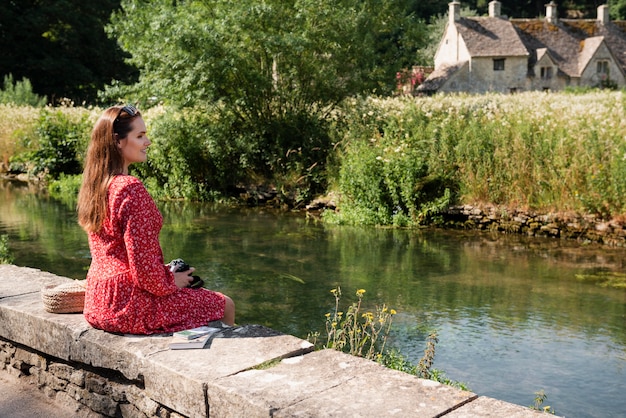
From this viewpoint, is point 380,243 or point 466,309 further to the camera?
point 380,243

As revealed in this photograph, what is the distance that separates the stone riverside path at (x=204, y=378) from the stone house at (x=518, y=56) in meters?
42.6

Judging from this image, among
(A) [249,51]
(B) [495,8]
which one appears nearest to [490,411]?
(A) [249,51]

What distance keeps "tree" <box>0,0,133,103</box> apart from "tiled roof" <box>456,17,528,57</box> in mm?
20312

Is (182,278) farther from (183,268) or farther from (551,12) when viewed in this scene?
(551,12)

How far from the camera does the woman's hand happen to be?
3.83 metres

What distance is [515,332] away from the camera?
6633 mm

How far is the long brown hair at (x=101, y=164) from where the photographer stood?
359 cm

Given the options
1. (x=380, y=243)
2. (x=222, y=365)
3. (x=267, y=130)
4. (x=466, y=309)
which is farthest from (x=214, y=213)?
(x=222, y=365)

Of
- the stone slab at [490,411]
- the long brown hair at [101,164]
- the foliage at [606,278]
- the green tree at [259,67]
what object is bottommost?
the foliage at [606,278]

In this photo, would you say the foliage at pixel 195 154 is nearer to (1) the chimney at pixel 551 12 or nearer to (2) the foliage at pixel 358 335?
(2) the foliage at pixel 358 335

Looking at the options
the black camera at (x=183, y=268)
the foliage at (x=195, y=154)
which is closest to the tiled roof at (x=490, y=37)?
the foliage at (x=195, y=154)

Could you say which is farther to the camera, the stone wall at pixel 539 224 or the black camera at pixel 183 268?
the stone wall at pixel 539 224

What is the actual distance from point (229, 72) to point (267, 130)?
1437 millimetres

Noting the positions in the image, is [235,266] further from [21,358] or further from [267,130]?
→ [267,130]
